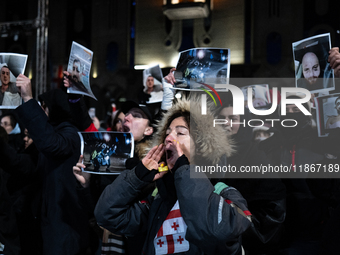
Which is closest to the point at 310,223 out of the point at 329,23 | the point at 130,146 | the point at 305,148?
the point at 305,148

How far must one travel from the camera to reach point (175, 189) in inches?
64.2

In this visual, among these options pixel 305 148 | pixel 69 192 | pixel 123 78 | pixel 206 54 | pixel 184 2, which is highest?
pixel 184 2

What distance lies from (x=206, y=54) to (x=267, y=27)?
12.4 metres

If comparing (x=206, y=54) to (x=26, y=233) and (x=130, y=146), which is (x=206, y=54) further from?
(x=26, y=233)

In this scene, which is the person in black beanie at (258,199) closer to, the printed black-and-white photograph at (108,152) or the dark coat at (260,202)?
the dark coat at (260,202)

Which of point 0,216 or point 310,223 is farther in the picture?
point 0,216

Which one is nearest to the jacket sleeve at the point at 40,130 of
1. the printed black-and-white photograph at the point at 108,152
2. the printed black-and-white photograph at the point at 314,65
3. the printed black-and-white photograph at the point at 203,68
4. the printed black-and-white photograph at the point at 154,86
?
the printed black-and-white photograph at the point at 108,152

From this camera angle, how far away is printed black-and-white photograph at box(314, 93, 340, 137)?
7.02ft

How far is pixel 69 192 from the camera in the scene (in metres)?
2.50

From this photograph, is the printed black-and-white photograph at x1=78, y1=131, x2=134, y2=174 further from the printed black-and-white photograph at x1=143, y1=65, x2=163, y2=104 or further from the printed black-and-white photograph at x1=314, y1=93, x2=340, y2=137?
the printed black-and-white photograph at x1=314, y1=93, x2=340, y2=137

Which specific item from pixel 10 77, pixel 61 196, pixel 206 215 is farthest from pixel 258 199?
pixel 10 77

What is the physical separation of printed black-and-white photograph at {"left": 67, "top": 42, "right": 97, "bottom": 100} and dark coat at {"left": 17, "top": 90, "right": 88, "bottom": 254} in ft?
1.04

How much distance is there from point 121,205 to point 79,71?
1.21m

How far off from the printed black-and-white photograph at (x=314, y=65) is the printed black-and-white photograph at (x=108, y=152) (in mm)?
1170
